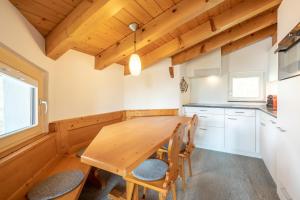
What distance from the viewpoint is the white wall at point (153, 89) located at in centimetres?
328

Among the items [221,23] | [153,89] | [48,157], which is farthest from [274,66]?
[48,157]

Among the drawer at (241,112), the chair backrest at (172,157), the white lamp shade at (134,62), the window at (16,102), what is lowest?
the chair backrest at (172,157)

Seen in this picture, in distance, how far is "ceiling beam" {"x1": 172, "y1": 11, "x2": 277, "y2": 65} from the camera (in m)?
2.29

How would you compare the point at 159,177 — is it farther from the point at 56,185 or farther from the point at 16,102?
the point at 16,102

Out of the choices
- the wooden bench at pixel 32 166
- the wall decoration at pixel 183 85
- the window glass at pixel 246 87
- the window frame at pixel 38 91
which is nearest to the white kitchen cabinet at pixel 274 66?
the window glass at pixel 246 87

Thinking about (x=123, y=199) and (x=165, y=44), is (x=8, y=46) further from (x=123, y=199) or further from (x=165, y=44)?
(x=165, y=44)

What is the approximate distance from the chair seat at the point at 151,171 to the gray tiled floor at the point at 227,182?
0.55 meters

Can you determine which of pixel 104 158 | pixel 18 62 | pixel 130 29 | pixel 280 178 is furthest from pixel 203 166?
pixel 18 62

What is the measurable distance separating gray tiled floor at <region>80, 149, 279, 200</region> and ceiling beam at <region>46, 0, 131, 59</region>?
5.78 ft

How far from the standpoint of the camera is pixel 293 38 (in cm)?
132

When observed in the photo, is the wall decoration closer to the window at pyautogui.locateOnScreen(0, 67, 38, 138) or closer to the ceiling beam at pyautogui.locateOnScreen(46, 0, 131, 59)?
the ceiling beam at pyautogui.locateOnScreen(46, 0, 131, 59)

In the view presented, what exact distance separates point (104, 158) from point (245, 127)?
2.73 m

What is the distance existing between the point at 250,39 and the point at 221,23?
1500 mm

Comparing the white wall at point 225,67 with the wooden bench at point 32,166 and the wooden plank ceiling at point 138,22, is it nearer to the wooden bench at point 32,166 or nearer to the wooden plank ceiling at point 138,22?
the wooden plank ceiling at point 138,22
